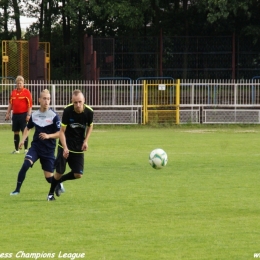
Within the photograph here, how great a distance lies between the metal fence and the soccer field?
10962 mm

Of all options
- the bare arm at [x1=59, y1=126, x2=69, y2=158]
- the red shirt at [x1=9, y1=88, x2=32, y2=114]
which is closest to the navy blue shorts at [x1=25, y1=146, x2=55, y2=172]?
the bare arm at [x1=59, y1=126, x2=69, y2=158]

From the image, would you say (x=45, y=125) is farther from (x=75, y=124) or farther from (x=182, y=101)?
(x=182, y=101)

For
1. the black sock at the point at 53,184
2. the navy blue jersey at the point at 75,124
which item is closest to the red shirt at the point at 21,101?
the black sock at the point at 53,184

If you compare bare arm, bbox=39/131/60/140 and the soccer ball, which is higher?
bare arm, bbox=39/131/60/140

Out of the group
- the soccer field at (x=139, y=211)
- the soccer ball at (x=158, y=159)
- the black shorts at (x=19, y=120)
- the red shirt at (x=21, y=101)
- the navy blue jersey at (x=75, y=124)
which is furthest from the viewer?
the black shorts at (x=19, y=120)

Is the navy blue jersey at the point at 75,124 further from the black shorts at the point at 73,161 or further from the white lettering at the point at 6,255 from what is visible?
the white lettering at the point at 6,255

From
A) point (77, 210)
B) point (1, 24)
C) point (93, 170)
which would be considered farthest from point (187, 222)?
point (1, 24)

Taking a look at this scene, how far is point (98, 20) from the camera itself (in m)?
42.3

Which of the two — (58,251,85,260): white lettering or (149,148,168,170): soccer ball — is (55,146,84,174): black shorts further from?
(58,251,85,260): white lettering

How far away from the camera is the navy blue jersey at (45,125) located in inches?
458

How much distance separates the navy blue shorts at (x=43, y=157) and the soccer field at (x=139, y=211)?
46 cm

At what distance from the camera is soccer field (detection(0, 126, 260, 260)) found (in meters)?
7.95

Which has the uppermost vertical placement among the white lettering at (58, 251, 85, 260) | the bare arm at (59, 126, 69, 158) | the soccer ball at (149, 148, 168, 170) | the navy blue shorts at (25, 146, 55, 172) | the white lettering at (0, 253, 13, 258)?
the bare arm at (59, 126, 69, 158)

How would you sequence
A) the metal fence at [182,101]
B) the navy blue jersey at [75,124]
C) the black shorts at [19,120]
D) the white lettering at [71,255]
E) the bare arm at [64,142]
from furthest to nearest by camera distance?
the metal fence at [182,101] < the black shorts at [19,120] < the navy blue jersey at [75,124] < the bare arm at [64,142] < the white lettering at [71,255]
